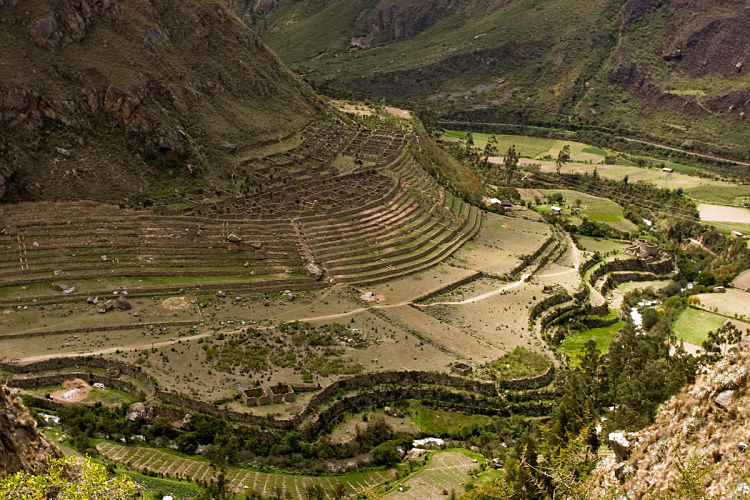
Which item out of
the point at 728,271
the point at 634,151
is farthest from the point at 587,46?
the point at 728,271

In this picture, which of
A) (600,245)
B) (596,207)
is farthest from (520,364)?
(596,207)

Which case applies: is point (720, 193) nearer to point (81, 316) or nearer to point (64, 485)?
point (81, 316)

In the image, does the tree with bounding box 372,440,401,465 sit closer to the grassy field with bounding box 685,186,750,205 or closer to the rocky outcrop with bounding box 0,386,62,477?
the rocky outcrop with bounding box 0,386,62,477

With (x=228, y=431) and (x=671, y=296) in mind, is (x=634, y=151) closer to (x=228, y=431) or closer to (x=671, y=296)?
(x=671, y=296)

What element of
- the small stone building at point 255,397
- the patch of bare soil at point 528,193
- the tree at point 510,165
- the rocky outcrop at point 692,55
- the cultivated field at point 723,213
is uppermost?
the rocky outcrop at point 692,55

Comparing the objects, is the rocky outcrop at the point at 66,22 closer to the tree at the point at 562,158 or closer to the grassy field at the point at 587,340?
the grassy field at the point at 587,340

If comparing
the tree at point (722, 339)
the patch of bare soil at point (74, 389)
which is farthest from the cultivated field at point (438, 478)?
the patch of bare soil at point (74, 389)
